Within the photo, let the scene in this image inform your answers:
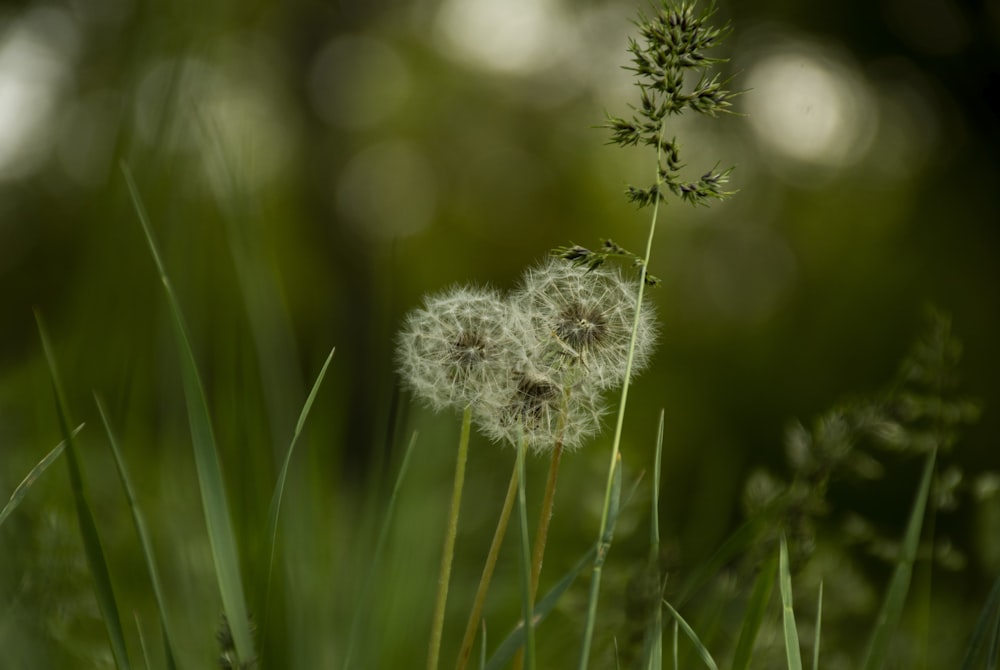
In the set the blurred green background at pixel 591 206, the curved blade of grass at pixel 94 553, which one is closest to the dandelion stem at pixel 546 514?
the curved blade of grass at pixel 94 553

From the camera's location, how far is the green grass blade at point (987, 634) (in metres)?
0.73

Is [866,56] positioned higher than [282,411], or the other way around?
[866,56]

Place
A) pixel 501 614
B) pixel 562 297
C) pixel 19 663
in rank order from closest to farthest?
pixel 19 663 → pixel 562 297 → pixel 501 614

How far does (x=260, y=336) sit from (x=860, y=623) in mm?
3784

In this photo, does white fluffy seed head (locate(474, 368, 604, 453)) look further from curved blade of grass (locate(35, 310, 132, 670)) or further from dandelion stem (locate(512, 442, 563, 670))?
curved blade of grass (locate(35, 310, 132, 670))

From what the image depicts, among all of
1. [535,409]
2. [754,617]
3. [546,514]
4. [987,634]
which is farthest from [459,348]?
[987,634]

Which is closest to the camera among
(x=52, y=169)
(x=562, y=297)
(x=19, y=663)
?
(x=19, y=663)

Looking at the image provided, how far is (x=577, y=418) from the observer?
0.90m

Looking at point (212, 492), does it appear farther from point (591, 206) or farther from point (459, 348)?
point (591, 206)

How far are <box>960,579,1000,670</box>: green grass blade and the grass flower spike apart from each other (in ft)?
1.52

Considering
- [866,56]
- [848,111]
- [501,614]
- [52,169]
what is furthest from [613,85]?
[501,614]

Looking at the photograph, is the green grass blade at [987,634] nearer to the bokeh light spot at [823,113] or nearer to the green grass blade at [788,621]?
the green grass blade at [788,621]

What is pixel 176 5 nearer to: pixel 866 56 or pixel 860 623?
pixel 860 623

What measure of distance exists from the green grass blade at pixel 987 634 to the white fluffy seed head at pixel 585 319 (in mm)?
358
